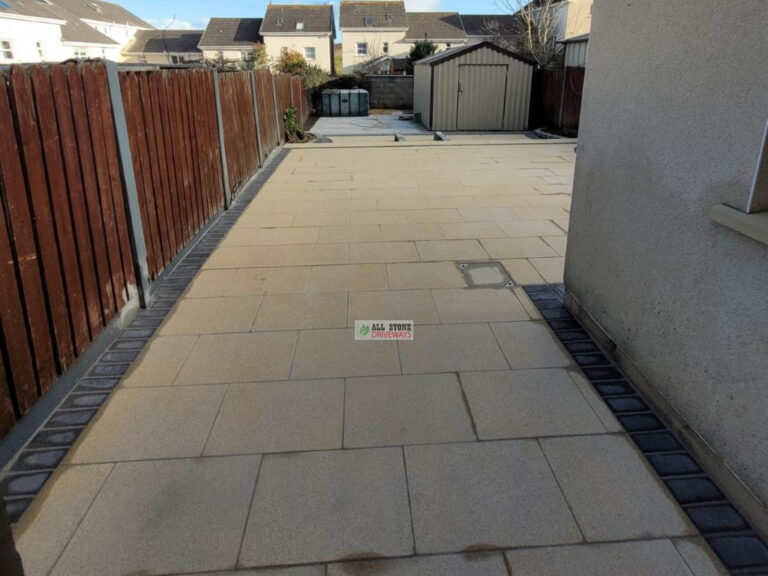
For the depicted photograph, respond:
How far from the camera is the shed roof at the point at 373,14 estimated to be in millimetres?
40562

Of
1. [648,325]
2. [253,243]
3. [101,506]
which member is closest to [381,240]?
[253,243]

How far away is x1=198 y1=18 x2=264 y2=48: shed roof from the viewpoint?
42656 millimetres

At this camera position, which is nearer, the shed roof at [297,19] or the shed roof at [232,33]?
the shed roof at [297,19]

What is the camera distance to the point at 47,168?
2.81 meters

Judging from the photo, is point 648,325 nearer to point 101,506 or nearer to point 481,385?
point 481,385

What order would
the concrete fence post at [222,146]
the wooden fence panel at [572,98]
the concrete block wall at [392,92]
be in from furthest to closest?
the concrete block wall at [392,92] → the wooden fence panel at [572,98] → the concrete fence post at [222,146]

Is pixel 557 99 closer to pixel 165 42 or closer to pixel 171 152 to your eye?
pixel 171 152

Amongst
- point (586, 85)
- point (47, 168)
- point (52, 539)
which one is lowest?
point (52, 539)

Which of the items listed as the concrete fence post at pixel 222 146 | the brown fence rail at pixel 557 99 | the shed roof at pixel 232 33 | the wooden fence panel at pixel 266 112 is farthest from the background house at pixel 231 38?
the concrete fence post at pixel 222 146

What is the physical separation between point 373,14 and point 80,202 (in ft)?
142

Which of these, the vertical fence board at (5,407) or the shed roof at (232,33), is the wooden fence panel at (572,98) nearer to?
the vertical fence board at (5,407)

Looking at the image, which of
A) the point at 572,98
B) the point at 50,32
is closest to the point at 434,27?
the point at 50,32

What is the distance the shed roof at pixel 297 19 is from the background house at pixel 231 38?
4.63ft

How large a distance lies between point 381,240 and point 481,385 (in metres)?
2.80
